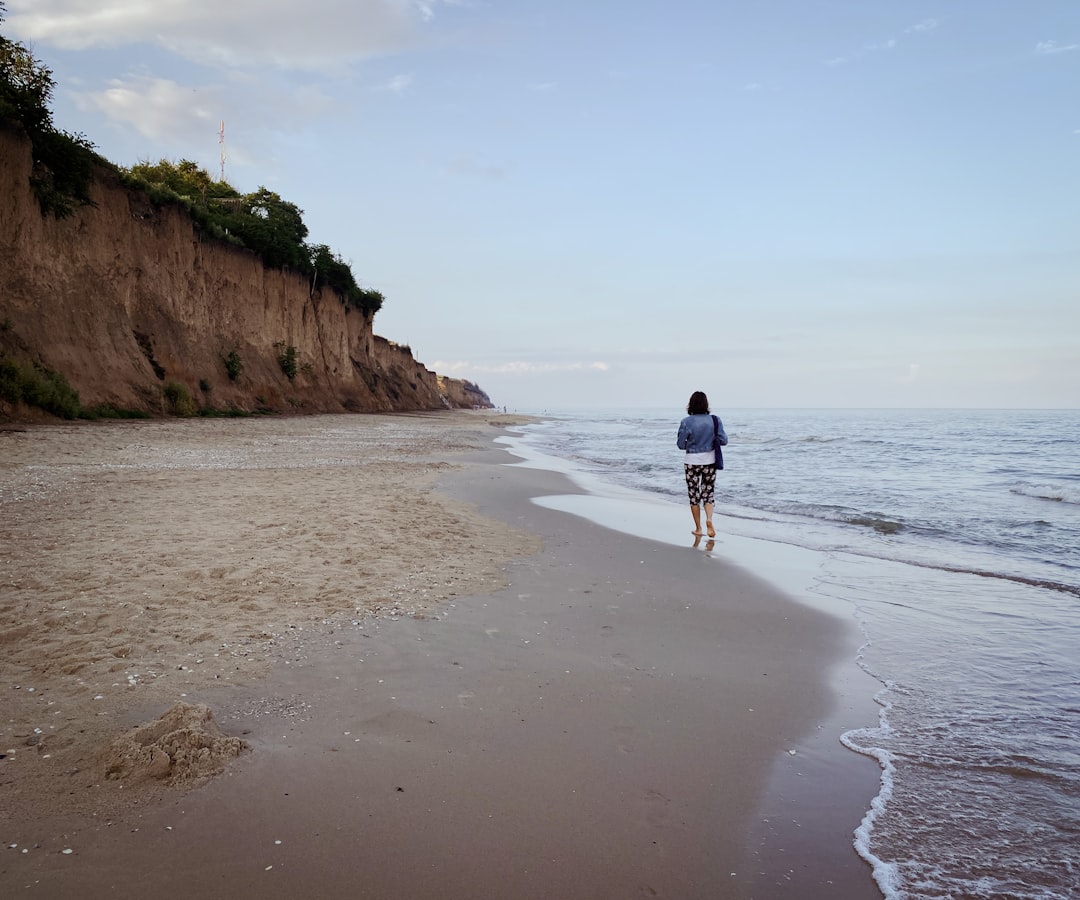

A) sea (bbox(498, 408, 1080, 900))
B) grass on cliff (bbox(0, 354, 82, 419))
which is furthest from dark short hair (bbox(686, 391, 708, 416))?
grass on cliff (bbox(0, 354, 82, 419))

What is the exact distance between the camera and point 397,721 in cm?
298

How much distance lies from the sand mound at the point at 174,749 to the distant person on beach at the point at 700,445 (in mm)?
7183

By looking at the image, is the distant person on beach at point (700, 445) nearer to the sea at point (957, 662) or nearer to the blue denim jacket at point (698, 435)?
the blue denim jacket at point (698, 435)

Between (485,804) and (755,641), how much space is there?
2738mm

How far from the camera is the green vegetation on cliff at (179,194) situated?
18.3 metres

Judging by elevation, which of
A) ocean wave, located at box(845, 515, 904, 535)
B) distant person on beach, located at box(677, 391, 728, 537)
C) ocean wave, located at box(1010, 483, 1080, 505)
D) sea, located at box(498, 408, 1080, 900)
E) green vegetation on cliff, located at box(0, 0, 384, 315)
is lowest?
sea, located at box(498, 408, 1080, 900)

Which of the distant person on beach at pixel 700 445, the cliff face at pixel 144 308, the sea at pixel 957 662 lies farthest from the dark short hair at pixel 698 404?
the cliff face at pixel 144 308

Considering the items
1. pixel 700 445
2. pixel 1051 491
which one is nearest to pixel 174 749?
pixel 700 445

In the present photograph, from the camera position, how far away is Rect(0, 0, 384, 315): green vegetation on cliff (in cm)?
1831

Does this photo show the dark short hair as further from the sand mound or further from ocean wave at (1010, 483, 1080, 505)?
ocean wave at (1010, 483, 1080, 505)

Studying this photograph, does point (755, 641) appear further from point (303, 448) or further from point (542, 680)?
point (303, 448)

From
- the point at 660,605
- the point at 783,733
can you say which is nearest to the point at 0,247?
the point at 660,605

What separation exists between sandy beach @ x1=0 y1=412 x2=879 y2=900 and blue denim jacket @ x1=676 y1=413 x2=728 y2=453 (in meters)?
2.99

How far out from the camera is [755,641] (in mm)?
4500
